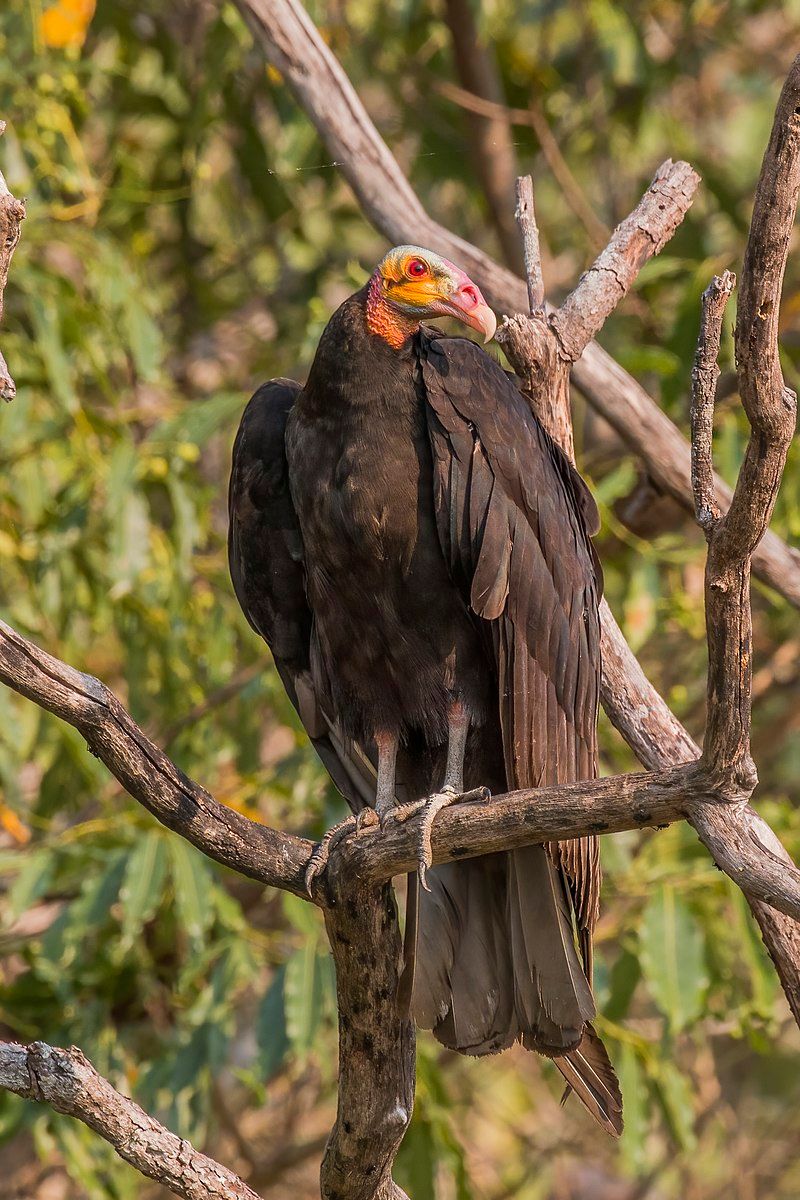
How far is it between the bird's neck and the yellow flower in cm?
207

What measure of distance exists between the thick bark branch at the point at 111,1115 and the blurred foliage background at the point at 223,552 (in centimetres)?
117

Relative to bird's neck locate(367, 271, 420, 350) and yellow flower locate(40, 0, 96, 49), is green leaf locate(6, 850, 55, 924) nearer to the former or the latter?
bird's neck locate(367, 271, 420, 350)

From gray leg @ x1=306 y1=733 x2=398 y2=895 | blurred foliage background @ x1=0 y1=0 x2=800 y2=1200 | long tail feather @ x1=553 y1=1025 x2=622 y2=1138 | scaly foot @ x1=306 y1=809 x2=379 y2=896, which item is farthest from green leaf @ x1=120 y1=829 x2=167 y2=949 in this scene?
long tail feather @ x1=553 y1=1025 x2=622 y2=1138

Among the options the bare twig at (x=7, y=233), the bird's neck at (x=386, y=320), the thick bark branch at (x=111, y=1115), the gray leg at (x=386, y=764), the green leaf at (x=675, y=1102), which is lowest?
the thick bark branch at (x=111, y=1115)

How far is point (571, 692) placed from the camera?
10.2ft

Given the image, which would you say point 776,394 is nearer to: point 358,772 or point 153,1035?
point 358,772

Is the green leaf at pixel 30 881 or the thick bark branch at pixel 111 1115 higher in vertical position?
the green leaf at pixel 30 881

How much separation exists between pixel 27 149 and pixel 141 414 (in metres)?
0.90

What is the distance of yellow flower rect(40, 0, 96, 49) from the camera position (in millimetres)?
4656

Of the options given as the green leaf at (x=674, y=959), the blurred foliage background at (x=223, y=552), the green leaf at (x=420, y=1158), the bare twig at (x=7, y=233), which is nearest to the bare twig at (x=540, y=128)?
the blurred foliage background at (x=223, y=552)

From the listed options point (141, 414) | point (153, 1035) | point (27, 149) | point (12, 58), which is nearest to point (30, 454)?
point (141, 414)

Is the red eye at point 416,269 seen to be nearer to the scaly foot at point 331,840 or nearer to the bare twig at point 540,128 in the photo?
the scaly foot at point 331,840

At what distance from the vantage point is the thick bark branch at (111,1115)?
252 cm

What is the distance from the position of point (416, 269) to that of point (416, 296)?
7cm
